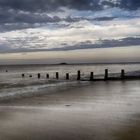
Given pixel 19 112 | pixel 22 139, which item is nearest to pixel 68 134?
pixel 22 139

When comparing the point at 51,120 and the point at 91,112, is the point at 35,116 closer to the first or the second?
the point at 51,120

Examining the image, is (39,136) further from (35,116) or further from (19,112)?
(19,112)

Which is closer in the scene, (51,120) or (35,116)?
(51,120)

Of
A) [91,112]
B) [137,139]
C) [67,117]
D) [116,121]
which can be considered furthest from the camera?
[91,112]

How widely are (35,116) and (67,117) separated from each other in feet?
4.47

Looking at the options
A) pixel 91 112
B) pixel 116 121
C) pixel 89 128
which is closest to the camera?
pixel 89 128

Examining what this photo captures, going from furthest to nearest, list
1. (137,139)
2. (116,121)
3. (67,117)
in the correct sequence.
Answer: (67,117), (116,121), (137,139)

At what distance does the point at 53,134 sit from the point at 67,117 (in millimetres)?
2550

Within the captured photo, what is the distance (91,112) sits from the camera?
12.1 metres

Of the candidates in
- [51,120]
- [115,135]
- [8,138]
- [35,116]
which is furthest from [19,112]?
[115,135]

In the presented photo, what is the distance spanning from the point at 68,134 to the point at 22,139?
4.55 ft

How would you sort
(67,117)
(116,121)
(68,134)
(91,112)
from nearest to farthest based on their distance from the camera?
(68,134)
(116,121)
(67,117)
(91,112)

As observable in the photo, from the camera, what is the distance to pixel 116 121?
10164mm

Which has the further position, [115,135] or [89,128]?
[89,128]
